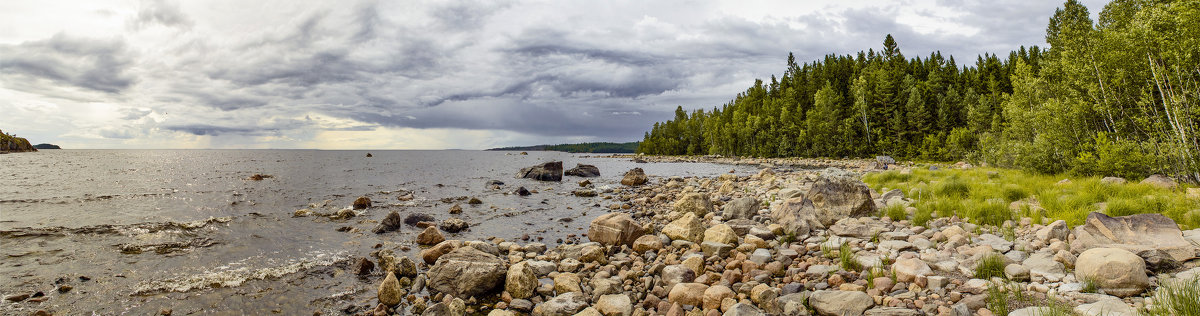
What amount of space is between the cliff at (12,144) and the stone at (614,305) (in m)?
227

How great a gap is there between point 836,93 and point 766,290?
8960cm

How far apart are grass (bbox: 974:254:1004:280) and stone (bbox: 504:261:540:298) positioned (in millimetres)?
8025

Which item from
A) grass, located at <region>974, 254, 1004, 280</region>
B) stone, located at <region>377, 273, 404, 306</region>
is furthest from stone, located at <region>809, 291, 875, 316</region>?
stone, located at <region>377, 273, 404, 306</region>

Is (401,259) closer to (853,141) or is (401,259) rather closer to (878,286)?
(878,286)

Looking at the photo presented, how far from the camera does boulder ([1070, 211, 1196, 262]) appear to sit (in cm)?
718

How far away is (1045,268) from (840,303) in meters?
3.48

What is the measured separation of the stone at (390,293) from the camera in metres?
9.12

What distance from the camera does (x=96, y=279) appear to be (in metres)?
10.8

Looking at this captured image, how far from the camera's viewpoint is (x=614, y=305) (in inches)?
311

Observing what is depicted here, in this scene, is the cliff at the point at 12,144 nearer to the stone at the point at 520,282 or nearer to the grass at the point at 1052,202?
the stone at the point at 520,282

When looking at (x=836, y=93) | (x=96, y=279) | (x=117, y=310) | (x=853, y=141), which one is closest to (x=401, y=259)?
(x=117, y=310)

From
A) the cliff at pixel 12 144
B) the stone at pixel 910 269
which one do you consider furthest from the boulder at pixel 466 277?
the cliff at pixel 12 144

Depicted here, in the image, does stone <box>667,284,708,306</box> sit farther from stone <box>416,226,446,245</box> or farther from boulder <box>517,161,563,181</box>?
boulder <box>517,161,563,181</box>

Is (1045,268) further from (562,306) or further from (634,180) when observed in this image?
(634,180)
